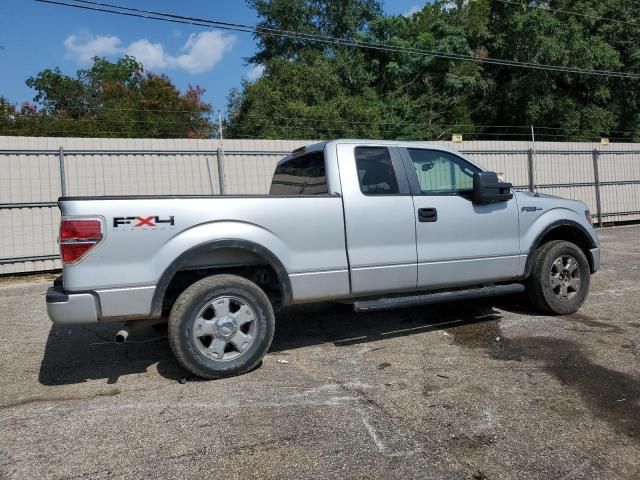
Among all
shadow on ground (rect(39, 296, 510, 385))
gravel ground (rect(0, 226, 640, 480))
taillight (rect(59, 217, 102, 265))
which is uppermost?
taillight (rect(59, 217, 102, 265))

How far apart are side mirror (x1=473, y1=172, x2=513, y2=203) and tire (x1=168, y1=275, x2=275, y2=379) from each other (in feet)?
7.65

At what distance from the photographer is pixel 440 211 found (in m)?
5.20

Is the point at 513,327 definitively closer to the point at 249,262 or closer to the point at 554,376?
the point at 554,376

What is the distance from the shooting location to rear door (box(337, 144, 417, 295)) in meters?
4.81

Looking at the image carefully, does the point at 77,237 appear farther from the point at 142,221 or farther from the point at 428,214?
the point at 428,214

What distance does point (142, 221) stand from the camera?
4.07 m

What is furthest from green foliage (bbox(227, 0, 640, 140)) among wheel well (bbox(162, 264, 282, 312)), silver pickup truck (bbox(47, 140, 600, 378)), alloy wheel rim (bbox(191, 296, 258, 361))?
alloy wheel rim (bbox(191, 296, 258, 361))

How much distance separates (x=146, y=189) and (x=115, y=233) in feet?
22.7

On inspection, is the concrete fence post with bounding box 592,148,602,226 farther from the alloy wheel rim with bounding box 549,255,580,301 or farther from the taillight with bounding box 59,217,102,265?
the taillight with bounding box 59,217,102,265

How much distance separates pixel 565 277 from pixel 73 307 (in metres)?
4.93

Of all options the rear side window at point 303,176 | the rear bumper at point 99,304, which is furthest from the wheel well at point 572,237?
the rear bumper at point 99,304

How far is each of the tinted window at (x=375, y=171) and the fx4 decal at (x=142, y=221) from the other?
175 cm

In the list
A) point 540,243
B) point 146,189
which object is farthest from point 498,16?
point 540,243

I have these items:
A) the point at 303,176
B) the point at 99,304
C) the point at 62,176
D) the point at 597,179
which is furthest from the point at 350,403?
the point at 597,179
